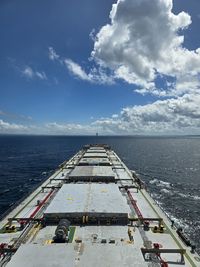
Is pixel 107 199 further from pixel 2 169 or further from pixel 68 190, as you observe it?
pixel 2 169

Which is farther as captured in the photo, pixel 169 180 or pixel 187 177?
pixel 187 177

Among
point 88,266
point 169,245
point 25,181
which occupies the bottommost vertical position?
point 25,181

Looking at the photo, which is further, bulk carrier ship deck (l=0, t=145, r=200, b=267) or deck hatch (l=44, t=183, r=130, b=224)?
deck hatch (l=44, t=183, r=130, b=224)

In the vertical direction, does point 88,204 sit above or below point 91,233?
above

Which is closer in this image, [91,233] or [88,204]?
[91,233]

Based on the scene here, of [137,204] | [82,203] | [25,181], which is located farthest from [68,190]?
[25,181]

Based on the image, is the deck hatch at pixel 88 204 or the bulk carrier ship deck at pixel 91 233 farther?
the deck hatch at pixel 88 204

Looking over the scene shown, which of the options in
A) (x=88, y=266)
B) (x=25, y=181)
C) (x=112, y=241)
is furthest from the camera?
(x=25, y=181)

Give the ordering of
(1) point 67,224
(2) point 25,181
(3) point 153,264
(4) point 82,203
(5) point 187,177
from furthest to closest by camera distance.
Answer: (5) point 187,177
(2) point 25,181
(4) point 82,203
(1) point 67,224
(3) point 153,264
